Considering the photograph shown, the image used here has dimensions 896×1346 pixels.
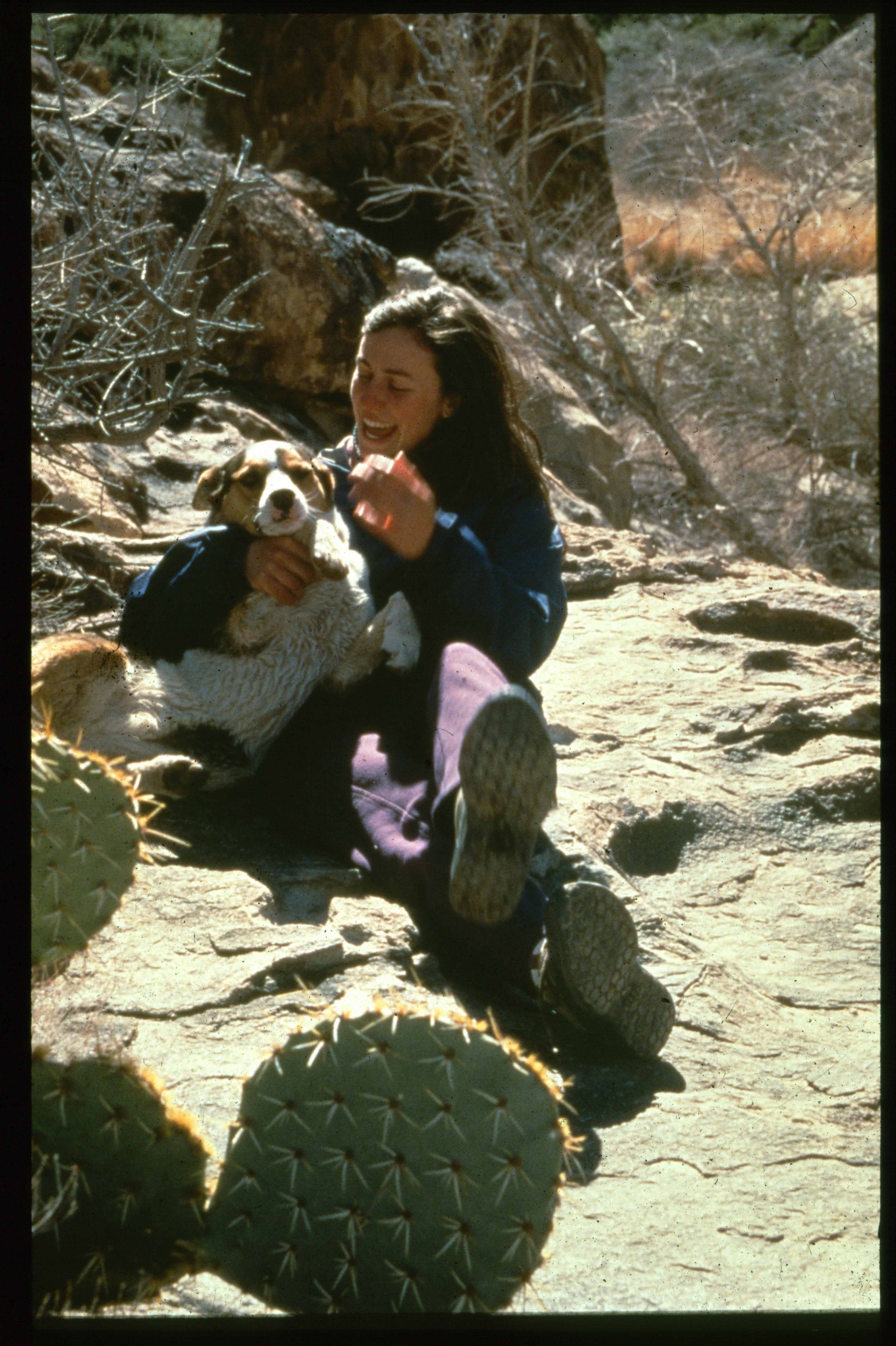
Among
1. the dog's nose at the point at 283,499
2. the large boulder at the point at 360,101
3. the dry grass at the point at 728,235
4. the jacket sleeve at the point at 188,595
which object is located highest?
the large boulder at the point at 360,101

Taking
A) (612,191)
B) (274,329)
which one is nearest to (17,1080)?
(274,329)

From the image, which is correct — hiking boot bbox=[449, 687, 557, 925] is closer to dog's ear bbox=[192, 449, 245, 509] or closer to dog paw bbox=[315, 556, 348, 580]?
dog paw bbox=[315, 556, 348, 580]

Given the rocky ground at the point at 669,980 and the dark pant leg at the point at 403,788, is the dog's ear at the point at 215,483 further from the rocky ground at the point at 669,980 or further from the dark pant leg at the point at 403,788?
the rocky ground at the point at 669,980

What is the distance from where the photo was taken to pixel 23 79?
179 centimetres

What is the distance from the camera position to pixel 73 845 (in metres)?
1.73

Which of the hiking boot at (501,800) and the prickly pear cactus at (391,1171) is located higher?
the hiking boot at (501,800)

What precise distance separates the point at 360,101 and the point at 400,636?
6142 millimetres

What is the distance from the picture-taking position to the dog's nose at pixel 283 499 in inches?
113

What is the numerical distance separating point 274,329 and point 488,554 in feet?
13.6

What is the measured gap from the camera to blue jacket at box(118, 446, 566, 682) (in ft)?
8.78

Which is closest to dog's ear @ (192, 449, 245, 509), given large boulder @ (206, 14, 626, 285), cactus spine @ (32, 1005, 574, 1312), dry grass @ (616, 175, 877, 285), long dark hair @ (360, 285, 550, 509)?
long dark hair @ (360, 285, 550, 509)

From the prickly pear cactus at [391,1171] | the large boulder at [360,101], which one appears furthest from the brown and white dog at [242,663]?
the large boulder at [360,101]

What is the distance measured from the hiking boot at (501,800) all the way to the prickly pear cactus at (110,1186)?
2.15 feet

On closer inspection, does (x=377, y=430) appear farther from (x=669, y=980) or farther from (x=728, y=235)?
(x=728, y=235)
